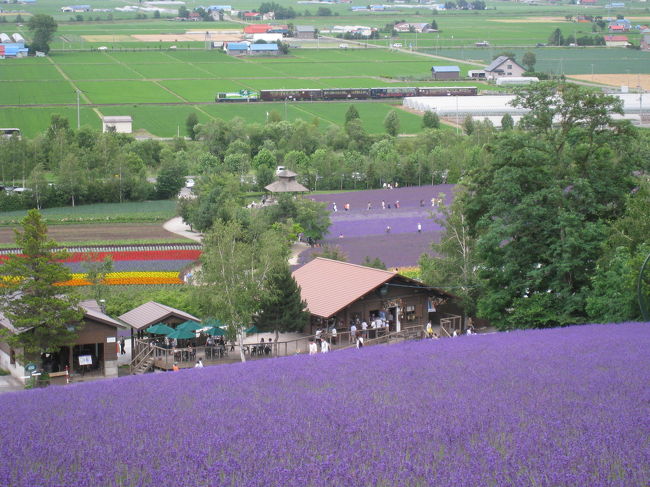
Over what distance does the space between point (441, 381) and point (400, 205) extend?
5153cm

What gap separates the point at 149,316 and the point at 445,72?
392 feet

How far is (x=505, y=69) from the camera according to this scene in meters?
150

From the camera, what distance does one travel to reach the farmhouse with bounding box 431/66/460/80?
14700cm

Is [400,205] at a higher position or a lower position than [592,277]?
lower

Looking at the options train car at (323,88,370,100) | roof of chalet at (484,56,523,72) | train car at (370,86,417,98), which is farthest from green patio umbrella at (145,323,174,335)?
roof of chalet at (484,56,523,72)

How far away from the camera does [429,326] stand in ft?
106

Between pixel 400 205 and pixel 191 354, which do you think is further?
pixel 400 205

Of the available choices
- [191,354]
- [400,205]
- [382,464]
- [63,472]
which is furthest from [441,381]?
[400,205]

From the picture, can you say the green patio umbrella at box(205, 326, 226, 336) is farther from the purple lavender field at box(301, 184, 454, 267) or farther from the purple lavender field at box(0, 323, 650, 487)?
the purple lavender field at box(301, 184, 454, 267)

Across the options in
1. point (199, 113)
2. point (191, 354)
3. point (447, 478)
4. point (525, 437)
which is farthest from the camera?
point (199, 113)

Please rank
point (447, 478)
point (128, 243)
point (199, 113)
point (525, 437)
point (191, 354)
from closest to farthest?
point (447, 478) < point (525, 437) < point (191, 354) < point (128, 243) < point (199, 113)

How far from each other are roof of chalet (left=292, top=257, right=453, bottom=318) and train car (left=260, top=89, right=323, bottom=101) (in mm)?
90035

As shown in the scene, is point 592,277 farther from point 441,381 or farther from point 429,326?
point 441,381

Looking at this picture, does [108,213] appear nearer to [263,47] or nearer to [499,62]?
Result: [499,62]
